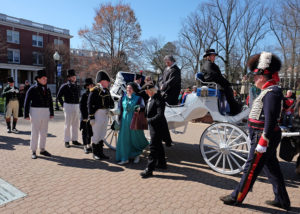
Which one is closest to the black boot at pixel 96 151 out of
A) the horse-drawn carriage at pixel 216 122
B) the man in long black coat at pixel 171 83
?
the horse-drawn carriage at pixel 216 122

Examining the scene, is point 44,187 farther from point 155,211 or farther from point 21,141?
point 21,141

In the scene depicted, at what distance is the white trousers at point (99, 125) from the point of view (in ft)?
17.3

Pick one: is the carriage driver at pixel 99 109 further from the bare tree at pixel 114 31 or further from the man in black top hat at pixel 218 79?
the bare tree at pixel 114 31

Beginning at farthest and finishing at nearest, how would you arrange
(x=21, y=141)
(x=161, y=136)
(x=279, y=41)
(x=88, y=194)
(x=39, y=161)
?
(x=279, y=41)
(x=21, y=141)
(x=39, y=161)
(x=161, y=136)
(x=88, y=194)

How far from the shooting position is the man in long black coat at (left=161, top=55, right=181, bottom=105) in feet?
15.9

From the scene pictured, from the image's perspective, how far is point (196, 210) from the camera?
312 centimetres

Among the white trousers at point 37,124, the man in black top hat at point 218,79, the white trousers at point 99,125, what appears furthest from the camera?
the white trousers at point 37,124

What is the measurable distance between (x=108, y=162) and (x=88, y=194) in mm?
1656

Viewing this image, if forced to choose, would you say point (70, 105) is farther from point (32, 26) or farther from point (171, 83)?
point (32, 26)

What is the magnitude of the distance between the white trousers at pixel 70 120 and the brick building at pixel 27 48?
29368mm

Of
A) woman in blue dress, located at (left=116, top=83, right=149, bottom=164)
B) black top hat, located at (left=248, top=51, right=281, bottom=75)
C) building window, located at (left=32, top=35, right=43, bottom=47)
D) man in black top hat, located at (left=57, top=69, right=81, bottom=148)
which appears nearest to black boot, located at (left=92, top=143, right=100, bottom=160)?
woman in blue dress, located at (left=116, top=83, right=149, bottom=164)

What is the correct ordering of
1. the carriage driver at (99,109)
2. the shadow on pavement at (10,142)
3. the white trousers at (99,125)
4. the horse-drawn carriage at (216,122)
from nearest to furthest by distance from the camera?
the horse-drawn carriage at (216,122), the carriage driver at (99,109), the white trousers at (99,125), the shadow on pavement at (10,142)

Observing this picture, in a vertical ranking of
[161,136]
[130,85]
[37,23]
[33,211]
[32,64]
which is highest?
[37,23]

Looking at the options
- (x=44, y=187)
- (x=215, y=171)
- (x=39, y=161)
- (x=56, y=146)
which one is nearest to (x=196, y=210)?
(x=215, y=171)
